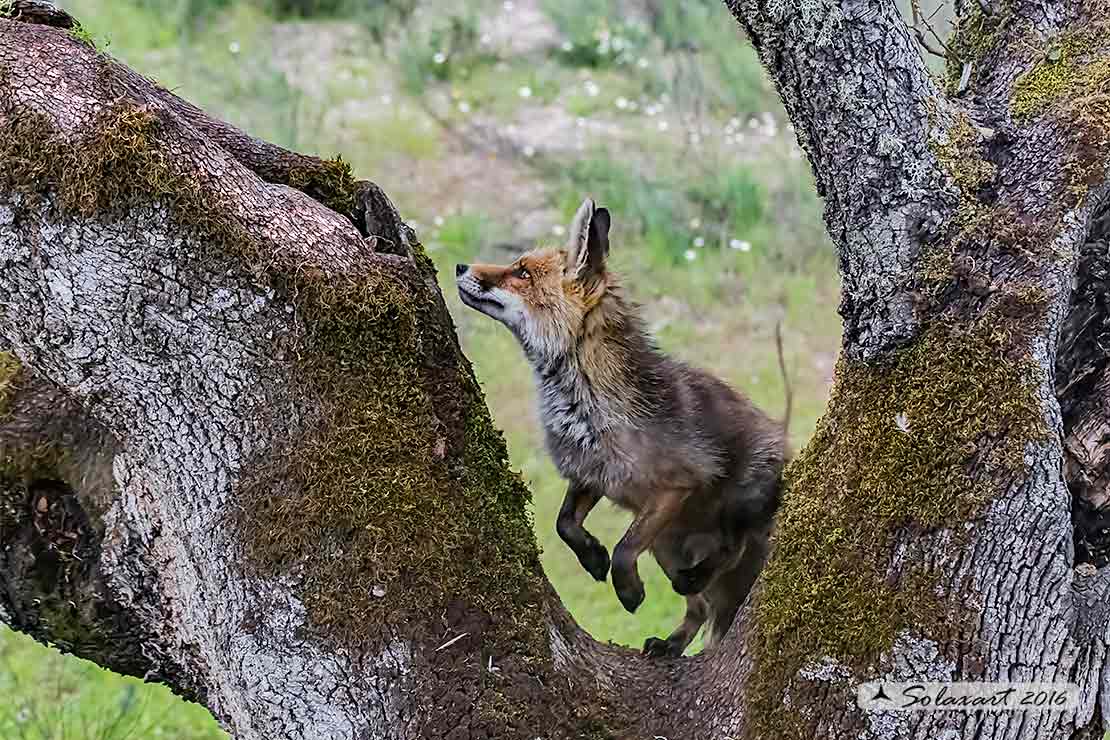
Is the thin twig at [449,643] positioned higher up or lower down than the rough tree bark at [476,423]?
lower down

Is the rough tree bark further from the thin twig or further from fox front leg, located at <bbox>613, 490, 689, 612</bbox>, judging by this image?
fox front leg, located at <bbox>613, 490, 689, 612</bbox>

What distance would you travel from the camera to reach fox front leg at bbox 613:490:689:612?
420cm

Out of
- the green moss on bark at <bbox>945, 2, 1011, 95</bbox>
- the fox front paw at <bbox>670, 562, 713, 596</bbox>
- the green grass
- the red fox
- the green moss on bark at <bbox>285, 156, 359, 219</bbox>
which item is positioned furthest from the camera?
the green grass

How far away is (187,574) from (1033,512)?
2092 millimetres

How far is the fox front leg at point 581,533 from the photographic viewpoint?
441 cm

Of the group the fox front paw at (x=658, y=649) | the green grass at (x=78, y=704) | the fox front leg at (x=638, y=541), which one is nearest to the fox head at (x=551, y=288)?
the fox front leg at (x=638, y=541)

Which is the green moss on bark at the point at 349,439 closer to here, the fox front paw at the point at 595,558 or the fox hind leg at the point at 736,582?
the fox front paw at the point at 595,558

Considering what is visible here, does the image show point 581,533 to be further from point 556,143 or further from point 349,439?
point 556,143

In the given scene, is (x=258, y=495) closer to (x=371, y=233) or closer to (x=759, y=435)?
(x=371, y=233)

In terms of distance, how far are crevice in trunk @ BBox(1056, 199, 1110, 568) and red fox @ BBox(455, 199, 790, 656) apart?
1.15 metres

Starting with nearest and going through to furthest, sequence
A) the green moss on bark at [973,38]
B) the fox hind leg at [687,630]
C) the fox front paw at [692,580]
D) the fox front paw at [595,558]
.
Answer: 1. the green moss on bark at [973,38]
2. the fox hind leg at [687,630]
3. the fox front paw at [692,580]
4. the fox front paw at [595,558]

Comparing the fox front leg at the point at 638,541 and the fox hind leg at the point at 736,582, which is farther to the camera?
the fox hind leg at the point at 736,582

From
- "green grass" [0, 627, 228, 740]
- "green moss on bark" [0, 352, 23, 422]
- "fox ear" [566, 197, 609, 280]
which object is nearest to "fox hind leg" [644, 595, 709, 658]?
"fox ear" [566, 197, 609, 280]

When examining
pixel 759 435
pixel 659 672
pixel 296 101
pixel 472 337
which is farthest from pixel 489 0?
pixel 659 672
